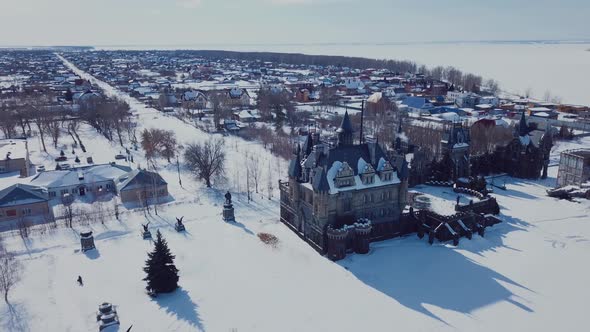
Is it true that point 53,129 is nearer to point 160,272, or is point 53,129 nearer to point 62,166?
point 62,166

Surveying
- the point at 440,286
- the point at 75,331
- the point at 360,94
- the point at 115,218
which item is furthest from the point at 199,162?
the point at 360,94

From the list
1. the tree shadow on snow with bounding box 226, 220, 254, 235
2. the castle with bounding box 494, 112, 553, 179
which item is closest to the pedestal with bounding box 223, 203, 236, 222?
the tree shadow on snow with bounding box 226, 220, 254, 235

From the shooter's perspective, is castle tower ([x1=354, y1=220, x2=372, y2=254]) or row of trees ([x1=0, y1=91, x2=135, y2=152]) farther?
row of trees ([x1=0, y1=91, x2=135, y2=152])

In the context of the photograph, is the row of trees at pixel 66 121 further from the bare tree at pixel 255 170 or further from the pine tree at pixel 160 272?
the pine tree at pixel 160 272

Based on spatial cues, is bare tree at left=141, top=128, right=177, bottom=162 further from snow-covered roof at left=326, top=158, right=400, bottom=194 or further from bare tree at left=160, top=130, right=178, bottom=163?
snow-covered roof at left=326, top=158, right=400, bottom=194

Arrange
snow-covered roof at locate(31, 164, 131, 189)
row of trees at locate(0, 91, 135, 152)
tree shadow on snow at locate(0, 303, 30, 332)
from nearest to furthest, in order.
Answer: tree shadow on snow at locate(0, 303, 30, 332) < snow-covered roof at locate(31, 164, 131, 189) < row of trees at locate(0, 91, 135, 152)

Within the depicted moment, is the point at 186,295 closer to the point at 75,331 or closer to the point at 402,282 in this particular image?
the point at 75,331

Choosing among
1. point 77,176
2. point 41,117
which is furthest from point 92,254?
point 41,117

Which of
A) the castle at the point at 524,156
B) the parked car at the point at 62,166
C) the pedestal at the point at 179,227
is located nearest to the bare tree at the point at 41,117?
the parked car at the point at 62,166
